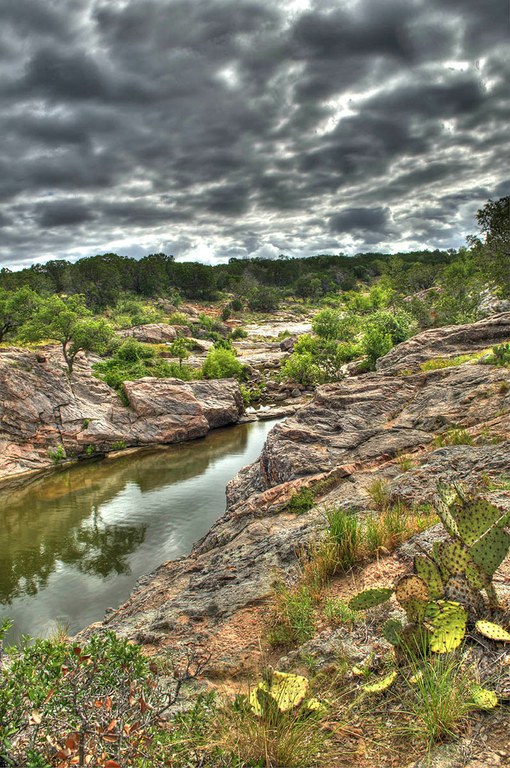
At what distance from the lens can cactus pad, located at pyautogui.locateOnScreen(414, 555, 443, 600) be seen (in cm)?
472

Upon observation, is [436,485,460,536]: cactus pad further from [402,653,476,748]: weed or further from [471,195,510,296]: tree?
[471,195,510,296]: tree

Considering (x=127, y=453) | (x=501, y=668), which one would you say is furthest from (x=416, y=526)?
(x=127, y=453)

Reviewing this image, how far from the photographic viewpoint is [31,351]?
3328cm

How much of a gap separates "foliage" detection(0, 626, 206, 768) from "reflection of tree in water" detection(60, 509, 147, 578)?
13.2 m

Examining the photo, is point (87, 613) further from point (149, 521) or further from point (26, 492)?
point (26, 492)

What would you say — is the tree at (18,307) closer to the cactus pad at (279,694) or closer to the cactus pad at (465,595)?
the cactus pad at (279,694)

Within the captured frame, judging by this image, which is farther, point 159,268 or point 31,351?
point 159,268

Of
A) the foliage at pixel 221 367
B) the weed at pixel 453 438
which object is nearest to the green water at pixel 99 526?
the weed at pixel 453 438

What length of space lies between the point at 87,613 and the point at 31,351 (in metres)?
24.5

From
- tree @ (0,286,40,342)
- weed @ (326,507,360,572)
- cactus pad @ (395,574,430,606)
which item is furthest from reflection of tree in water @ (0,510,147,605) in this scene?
tree @ (0,286,40,342)

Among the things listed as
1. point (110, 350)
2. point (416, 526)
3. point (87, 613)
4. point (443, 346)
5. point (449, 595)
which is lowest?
point (87, 613)

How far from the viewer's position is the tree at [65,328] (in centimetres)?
3312

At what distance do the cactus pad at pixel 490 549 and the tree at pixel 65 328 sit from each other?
110 ft

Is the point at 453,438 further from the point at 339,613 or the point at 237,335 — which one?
the point at 237,335
